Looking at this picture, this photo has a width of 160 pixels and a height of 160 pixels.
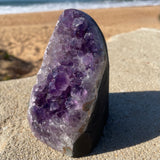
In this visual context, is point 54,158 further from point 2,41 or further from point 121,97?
point 2,41

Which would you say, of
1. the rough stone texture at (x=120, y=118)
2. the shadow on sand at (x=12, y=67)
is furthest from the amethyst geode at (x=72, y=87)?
the shadow on sand at (x=12, y=67)

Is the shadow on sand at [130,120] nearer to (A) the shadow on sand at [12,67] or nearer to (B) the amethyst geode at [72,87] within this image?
(B) the amethyst geode at [72,87]

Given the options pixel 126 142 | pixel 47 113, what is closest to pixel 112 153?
pixel 126 142

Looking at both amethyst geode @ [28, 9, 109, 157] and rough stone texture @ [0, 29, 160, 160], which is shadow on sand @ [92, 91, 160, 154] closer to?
rough stone texture @ [0, 29, 160, 160]

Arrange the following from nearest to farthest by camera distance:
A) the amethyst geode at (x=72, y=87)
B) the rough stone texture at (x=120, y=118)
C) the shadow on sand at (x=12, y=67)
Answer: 1. the amethyst geode at (x=72, y=87)
2. the rough stone texture at (x=120, y=118)
3. the shadow on sand at (x=12, y=67)

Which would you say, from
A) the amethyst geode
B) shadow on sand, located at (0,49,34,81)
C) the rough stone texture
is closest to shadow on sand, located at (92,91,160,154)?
the rough stone texture

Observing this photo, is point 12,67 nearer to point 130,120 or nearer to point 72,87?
point 130,120

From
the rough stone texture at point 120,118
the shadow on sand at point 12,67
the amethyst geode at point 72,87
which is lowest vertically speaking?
the shadow on sand at point 12,67
